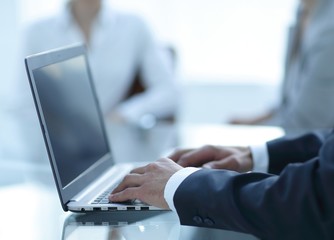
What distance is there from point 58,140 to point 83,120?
0.56 ft

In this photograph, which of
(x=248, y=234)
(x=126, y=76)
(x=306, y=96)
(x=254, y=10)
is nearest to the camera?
(x=248, y=234)

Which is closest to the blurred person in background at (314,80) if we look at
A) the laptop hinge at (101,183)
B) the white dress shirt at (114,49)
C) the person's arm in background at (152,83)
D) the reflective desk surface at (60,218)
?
the person's arm in background at (152,83)

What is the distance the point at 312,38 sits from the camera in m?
2.07

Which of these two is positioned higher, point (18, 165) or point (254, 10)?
point (254, 10)

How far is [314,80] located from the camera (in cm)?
202

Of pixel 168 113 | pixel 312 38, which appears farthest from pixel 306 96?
pixel 168 113

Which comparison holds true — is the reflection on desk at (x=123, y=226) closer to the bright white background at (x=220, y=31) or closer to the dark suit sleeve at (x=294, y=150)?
the dark suit sleeve at (x=294, y=150)

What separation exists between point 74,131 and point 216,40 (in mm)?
2058

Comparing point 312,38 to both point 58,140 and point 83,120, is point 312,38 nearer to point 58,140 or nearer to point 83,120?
point 83,120

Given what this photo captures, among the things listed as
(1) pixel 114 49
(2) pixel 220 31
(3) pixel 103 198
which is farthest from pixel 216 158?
(2) pixel 220 31

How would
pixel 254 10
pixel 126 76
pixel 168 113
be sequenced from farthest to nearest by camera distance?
pixel 254 10 < pixel 126 76 < pixel 168 113

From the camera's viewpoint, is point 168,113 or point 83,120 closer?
point 83,120

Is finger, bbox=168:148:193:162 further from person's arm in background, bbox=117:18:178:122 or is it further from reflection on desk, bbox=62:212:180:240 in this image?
person's arm in background, bbox=117:18:178:122

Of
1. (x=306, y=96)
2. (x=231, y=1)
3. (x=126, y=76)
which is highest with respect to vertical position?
(x=231, y=1)
